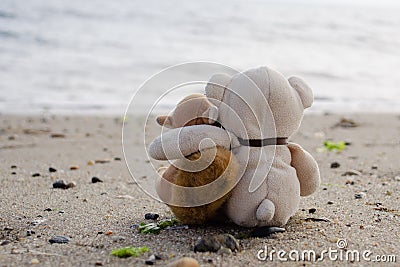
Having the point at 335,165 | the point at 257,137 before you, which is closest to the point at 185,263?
the point at 257,137

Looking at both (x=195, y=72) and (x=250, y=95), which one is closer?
(x=250, y=95)

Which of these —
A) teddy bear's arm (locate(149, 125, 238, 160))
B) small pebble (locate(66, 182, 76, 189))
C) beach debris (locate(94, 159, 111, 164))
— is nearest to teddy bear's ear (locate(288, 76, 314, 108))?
teddy bear's arm (locate(149, 125, 238, 160))

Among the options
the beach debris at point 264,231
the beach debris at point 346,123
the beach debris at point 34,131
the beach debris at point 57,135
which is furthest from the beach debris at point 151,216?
the beach debris at point 346,123

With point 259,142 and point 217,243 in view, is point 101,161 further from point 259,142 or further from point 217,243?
point 217,243

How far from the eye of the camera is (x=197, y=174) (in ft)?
7.48

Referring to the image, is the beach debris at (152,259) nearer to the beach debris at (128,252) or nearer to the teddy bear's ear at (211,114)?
the beach debris at (128,252)

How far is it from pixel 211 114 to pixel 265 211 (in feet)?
1.60

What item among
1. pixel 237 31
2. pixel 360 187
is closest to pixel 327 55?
pixel 237 31

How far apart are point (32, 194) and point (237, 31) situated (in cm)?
1858

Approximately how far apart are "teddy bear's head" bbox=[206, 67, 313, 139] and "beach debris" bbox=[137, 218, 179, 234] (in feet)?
1.86

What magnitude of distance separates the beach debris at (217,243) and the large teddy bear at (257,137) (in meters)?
0.17

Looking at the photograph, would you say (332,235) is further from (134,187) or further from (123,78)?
(123,78)

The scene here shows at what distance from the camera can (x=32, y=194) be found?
347cm

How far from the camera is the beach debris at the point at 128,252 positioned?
2191 millimetres
